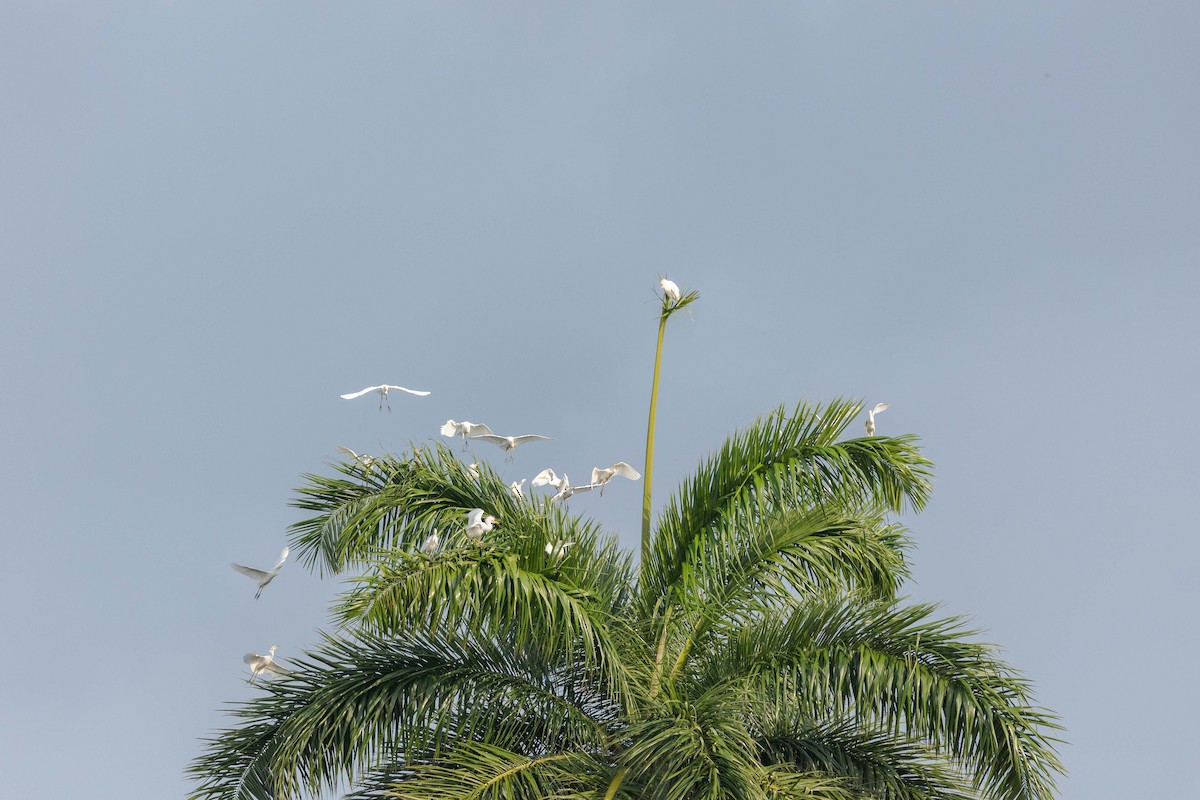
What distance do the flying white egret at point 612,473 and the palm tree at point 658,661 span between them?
0.45 metres

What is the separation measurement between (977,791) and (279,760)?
15.0 feet

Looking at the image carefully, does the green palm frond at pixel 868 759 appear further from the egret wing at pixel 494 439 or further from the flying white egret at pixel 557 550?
the egret wing at pixel 494 439

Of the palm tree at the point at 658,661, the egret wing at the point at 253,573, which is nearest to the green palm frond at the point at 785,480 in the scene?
the palm tree at the point at 658,661

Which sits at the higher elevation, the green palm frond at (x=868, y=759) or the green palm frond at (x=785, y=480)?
the green palm frond at (x=785, y=480)

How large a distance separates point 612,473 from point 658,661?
1490mm

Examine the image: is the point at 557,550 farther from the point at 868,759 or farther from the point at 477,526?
the point at 868,759

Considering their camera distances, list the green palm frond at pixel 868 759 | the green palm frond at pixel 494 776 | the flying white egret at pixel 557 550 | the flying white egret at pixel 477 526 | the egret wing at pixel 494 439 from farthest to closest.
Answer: the egret wing at pixel 494 439 < the green palm frond at pixel 868 759 < the flying white egret at pixel 557 550 < the flying white egret at pixel 477 526 < the green palm frond at pixel 494 776

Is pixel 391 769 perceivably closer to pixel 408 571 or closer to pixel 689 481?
pixel 408 571

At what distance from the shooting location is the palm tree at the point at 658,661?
→ 9602 mm

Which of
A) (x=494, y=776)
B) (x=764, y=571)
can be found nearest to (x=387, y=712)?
(x=494, y=776)

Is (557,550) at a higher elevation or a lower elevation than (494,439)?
lower

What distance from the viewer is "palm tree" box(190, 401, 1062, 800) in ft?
A: 31.5

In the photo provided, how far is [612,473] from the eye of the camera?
1137cm

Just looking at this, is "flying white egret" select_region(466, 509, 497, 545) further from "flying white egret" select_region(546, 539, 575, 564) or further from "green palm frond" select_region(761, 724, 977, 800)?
"green palm frond" select_region(761, 724, 977, 800)
